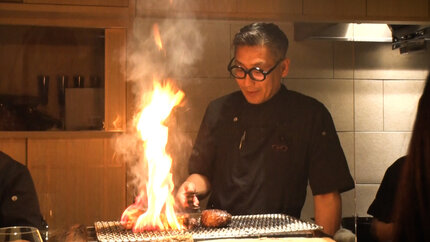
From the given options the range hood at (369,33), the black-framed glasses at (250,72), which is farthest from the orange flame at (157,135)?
the range hood at (369,33)

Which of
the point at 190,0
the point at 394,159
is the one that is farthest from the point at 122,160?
the point at 394,159

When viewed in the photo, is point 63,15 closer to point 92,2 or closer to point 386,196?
point 92,2

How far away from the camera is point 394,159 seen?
10.1 ft

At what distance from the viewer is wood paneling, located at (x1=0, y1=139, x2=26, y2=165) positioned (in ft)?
8.74

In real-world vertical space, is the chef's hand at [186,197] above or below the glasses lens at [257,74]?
below

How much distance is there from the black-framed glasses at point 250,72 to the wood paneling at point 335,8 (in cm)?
31

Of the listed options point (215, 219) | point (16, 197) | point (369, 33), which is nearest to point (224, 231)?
point (215, 219)

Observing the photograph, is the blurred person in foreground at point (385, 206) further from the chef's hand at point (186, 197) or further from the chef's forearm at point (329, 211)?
the chef's hand at point (186, 197)

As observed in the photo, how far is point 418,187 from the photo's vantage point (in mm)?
1019

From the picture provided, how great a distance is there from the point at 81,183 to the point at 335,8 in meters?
1.54

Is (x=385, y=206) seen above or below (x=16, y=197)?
below

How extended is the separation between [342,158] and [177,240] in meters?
1.52

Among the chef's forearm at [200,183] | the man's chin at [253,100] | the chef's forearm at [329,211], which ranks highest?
the man's chin at [253,100]

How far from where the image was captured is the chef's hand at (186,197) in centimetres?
256
